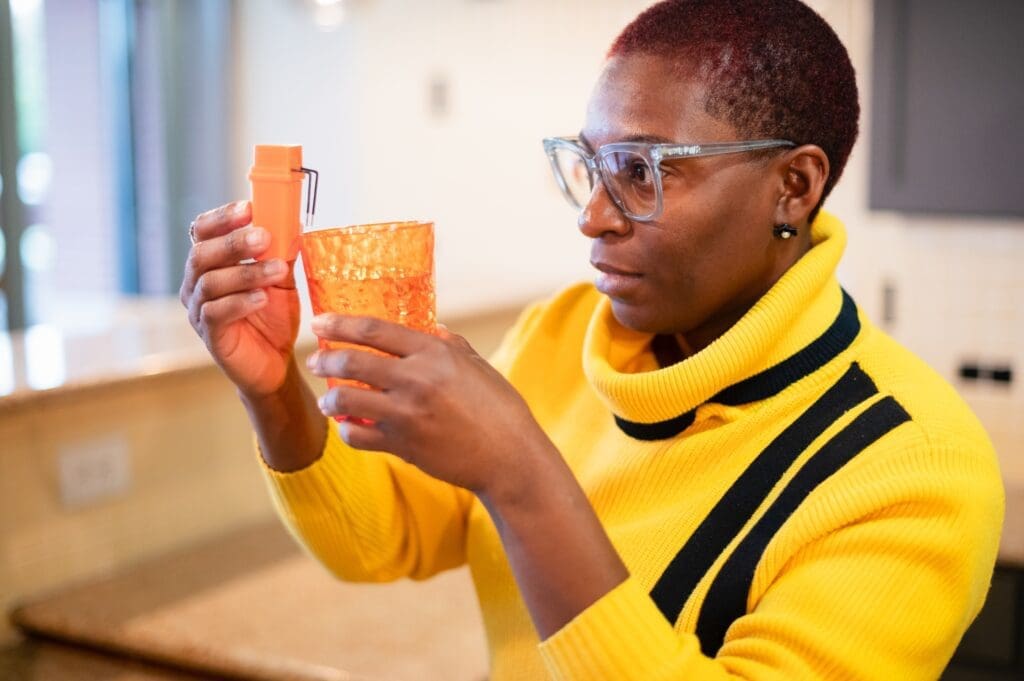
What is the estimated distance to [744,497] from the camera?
975 millimetres

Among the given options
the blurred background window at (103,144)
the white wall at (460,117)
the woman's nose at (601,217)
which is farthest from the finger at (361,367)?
the blurred background window at (103,144)

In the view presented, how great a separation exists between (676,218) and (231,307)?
38 centimetres

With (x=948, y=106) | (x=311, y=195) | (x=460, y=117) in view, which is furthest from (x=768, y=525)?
(x=460, y=117)

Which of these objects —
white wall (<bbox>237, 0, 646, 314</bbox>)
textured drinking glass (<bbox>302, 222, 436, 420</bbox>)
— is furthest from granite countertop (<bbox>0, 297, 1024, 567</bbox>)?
white wall (<bbox>237, 0, 646, 314</bbox>)

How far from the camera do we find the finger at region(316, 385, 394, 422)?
0.76m

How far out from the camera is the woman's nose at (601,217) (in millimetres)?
1006

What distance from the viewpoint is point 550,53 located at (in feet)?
12.6

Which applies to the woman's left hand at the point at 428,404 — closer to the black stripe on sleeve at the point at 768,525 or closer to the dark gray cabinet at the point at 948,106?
the black stripe on sleeve at the point at 768,525

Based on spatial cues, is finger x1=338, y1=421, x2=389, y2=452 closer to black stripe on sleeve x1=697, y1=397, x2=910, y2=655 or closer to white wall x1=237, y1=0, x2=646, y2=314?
black stripe on sleeve x1=697, y1=397, x2=910, y2=655

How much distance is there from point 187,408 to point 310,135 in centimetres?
295

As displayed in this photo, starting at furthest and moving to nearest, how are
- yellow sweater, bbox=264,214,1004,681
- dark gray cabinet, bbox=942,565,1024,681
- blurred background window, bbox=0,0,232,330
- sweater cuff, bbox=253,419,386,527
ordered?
blurred background window, bbox=0,0,232,330
dark gray cabinet, bbox=942,565,1024,681
sweater cuff, bbox=253,419,386,527
yellow sweater, bbox=264,214,1004,681

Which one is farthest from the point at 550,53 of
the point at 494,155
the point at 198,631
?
the point at 198,631

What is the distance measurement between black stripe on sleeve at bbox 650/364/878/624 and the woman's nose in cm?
23

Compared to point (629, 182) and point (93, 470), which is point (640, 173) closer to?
point (629, 182)
